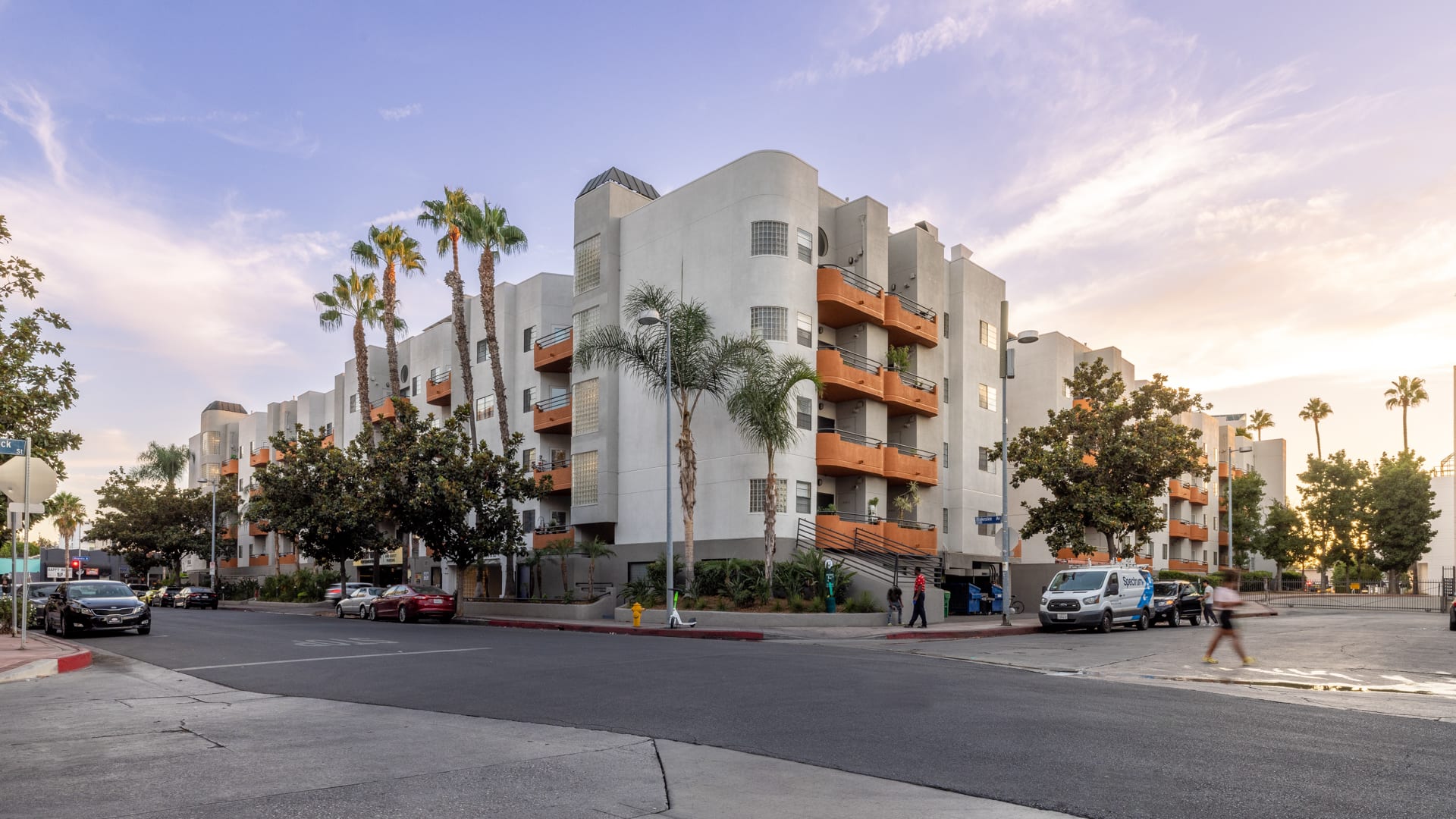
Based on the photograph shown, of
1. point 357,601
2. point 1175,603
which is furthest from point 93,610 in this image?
point 1175,603

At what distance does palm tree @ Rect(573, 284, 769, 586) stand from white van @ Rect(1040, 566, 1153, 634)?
11.3 m

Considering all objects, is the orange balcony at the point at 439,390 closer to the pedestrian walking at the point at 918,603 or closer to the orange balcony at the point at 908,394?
the orange balcony at the point at 908,394

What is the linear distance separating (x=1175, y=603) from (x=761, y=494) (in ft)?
45.8

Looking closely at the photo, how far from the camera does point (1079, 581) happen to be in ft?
95.9

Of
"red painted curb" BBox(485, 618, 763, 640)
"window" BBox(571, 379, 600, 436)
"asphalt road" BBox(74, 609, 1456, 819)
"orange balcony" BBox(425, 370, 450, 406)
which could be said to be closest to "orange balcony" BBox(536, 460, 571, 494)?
"window" BBox(571, 379, 600, 436)

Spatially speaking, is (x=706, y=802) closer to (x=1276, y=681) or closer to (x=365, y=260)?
(x=1276, y=681)

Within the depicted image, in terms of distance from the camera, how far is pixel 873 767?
775cm

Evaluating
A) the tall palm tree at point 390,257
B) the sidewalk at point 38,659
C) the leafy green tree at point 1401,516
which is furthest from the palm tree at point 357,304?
the leafy green tree at point 1401,516

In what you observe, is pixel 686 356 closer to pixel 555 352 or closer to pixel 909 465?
pixel 909 465

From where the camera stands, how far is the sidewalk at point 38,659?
14.8m

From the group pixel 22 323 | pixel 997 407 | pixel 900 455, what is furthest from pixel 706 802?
pixel 997 407

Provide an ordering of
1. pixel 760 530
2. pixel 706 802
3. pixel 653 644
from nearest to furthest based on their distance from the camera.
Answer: pixel 706 802, pixel 653 644, pixel 760 530

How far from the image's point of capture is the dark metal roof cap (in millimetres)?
43844

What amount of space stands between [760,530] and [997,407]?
17.7 m
